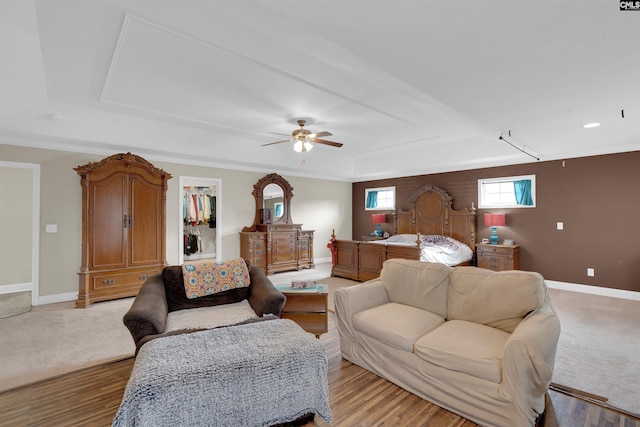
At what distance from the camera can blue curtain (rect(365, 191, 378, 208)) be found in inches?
336

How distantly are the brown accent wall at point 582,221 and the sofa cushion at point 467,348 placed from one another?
4.39 metres

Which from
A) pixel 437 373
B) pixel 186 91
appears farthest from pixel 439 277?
pixel 186 91

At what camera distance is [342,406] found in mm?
2115

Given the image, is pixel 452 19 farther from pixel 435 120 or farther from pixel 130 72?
pixel 130 72

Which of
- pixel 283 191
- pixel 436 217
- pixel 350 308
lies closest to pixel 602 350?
pixel 350 308

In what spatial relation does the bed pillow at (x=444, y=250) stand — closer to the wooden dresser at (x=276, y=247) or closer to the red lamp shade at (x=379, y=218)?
the red lamp shade at (x=379, y=218)

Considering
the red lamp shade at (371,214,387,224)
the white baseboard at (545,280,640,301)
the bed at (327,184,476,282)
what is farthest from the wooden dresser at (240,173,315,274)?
the white baseboard at (545,280,640,301)

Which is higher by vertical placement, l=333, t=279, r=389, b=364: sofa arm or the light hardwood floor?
l=333, t=279, r=389, b=364: sofa arm

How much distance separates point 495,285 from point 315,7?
2.43m

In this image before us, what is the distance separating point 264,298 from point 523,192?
18.6 ft

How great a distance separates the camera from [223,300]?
307 cm

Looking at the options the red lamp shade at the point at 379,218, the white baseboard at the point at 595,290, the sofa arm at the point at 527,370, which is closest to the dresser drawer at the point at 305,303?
the sofa arm at the point at 527,370

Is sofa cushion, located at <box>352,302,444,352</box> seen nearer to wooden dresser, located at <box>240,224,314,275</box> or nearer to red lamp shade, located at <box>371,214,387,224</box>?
wooden dresser, located at <box>240,224,314,275</box>

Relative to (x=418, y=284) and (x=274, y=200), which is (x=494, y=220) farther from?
(x=274, y=200)
